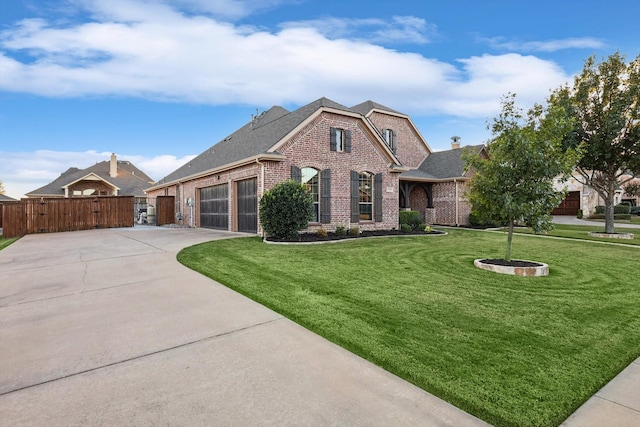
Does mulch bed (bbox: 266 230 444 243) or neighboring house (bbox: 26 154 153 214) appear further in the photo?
neighboring house (bbox: 26 154 153 214)

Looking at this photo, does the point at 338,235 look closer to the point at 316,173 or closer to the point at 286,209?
the point at 316,173

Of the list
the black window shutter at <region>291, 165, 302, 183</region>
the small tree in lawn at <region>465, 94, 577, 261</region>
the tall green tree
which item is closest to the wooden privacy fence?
the black window shutter at <region>291, 165, 302, 183</region>

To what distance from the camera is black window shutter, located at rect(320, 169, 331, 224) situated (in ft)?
43.2

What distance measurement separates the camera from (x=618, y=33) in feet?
40.8

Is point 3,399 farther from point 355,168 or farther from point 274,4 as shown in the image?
point 355,168

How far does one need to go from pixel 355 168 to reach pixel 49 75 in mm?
12465

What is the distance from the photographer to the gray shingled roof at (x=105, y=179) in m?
31.3

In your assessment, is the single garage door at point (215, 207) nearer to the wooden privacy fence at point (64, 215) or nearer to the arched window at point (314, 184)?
the arched window at point (314, 184)

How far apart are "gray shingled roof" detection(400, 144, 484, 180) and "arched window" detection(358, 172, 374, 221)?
17.3ft

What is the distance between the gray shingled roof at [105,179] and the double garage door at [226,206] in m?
19.5

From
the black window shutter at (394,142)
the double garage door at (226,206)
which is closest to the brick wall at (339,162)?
the double garage door at (226,206)

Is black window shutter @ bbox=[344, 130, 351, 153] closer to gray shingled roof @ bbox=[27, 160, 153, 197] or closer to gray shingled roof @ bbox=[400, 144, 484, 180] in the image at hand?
gray shingled roof @ bbox=[400, 144, 484, 180]

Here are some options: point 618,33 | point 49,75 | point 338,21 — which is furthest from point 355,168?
point 49,75

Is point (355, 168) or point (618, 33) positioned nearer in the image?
point (618, 33)
